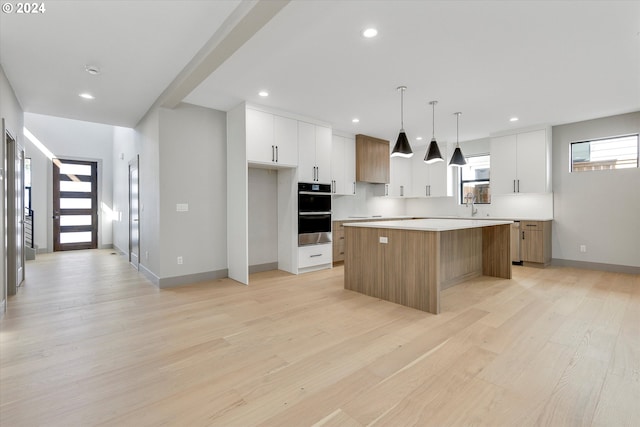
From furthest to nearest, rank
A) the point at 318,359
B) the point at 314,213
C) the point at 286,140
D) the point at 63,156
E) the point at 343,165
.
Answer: the point at 63,156, the point at 343,165, the point at 314,213, the point at 286,140, the point at 318,359

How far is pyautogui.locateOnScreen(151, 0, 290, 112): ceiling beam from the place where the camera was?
208cm

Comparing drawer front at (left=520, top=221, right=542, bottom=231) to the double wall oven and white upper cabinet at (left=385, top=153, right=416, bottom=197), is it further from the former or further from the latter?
the double wall oven

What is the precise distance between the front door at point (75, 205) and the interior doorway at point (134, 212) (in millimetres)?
3281

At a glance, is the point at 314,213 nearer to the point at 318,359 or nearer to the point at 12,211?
the point at 318,359

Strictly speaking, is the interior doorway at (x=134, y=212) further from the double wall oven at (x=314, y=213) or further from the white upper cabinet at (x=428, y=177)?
the white upper cabinet at (x=428, y=177)

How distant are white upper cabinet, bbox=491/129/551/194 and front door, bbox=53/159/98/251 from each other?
32.7 feet

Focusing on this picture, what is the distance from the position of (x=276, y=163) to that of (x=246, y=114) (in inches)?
32.6

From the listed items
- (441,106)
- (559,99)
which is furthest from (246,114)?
(559,99)

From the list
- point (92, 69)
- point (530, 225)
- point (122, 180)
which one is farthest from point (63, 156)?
point (530, 225)

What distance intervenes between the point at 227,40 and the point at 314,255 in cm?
352

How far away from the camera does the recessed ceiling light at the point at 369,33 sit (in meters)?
2.58

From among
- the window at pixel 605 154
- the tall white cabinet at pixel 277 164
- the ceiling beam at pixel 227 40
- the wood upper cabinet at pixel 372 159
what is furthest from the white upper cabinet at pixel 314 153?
the window at pixel 605 154

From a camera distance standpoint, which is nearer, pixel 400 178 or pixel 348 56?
pixel 348 56

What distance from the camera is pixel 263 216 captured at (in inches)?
204
